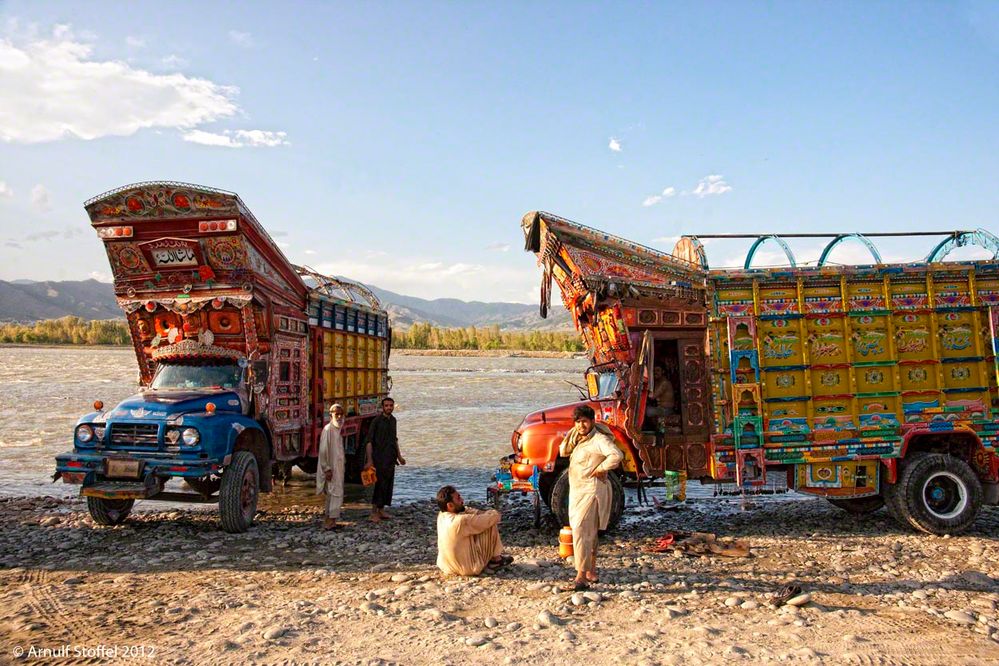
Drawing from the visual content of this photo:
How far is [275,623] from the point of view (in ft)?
18.4

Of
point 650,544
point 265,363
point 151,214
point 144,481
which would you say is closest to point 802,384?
point 650,544

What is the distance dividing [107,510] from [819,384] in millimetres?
9922

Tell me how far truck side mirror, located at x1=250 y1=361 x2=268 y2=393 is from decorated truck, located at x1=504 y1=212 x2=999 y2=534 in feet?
13.9

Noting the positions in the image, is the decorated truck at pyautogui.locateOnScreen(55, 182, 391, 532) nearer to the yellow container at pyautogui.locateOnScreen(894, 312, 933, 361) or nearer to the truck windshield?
the truck windshield

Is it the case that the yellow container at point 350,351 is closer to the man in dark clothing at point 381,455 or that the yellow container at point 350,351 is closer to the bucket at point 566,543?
the man in dark clothing at point 381,455

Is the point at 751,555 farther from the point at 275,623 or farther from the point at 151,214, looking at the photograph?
the point at 151,214

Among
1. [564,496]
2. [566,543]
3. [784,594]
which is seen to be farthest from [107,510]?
[784,594]

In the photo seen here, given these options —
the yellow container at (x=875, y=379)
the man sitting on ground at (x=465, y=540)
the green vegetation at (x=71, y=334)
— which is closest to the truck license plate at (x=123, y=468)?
the man sitting on ground at (x=465, y=540)

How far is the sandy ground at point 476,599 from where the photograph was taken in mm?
5086

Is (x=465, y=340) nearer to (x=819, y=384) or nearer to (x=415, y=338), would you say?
(x=415, y=338)

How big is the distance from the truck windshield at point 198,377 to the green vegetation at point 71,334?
123 metres

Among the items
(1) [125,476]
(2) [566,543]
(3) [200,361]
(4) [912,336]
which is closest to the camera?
(2) [566,543]

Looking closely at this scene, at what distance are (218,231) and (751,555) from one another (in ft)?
27.9

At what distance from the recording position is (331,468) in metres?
9.63
